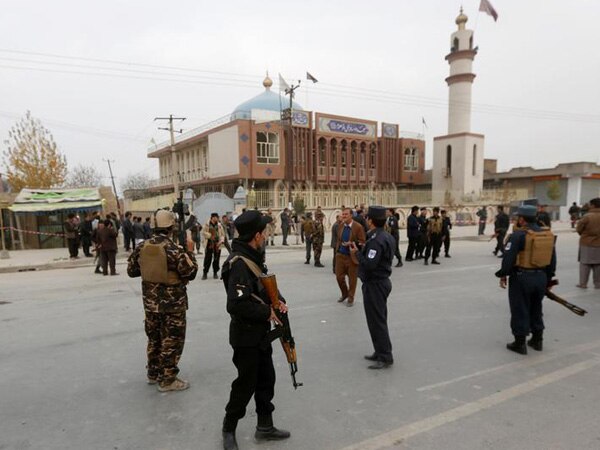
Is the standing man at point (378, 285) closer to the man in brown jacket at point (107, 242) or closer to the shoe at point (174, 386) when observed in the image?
the shoe at point (174, 386)

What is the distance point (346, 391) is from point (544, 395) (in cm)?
176

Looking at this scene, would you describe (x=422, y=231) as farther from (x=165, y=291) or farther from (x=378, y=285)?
(x=165, y=291)

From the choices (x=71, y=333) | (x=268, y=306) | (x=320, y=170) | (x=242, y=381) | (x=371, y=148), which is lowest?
(x=71, y=333)

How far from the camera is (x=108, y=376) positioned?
12.6 feet

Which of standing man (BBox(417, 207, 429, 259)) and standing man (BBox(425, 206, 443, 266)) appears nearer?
standing man (BBox(425, 206, 443, 266))

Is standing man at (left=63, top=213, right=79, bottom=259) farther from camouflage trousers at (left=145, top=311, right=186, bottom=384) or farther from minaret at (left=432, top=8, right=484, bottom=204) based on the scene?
minaret at (left=432, top=8, right=484, bottom=204)

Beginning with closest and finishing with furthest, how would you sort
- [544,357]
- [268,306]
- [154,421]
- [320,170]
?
[268,306] → [154,421] → [544,357] → [320,170]

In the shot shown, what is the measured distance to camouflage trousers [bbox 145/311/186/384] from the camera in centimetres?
348

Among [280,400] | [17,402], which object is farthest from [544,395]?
[17,402]

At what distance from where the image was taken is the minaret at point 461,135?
32844 mm

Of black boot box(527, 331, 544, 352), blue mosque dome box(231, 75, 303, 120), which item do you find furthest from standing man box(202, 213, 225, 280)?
blue mosque dome box(231, 75, 303, 120)

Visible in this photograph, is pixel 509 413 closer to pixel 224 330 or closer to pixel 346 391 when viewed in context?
pixel 346 391

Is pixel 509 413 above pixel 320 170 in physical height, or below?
below

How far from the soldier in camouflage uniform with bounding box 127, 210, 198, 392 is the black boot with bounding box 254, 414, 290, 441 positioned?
1099 millimetres
